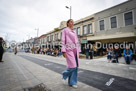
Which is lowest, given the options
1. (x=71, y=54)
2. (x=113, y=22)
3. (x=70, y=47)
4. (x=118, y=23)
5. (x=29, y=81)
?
(x=29, y=81)

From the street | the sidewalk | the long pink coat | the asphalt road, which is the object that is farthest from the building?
the sidewalk

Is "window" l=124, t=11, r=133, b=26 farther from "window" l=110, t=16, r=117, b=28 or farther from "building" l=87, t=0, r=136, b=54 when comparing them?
"window" l=110, t=16, r=117, b=28

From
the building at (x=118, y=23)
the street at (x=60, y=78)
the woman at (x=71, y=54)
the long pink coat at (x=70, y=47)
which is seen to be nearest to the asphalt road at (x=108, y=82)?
the street at (x=60, y=78)

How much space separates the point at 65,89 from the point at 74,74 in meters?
0.49

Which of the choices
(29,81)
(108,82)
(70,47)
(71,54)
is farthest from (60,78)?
(108,82)

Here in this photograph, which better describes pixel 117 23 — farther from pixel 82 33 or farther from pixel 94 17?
pixel 82 33

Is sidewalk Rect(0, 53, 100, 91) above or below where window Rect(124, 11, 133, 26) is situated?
below

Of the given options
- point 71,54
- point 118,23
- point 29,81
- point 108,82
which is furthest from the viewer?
point 118,23

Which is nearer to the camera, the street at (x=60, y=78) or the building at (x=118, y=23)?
the street at (x=60, y=78)

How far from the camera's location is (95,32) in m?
16.3

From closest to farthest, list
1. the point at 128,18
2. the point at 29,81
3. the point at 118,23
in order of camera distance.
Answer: the point at 29,81 → the point at 128,18 → the point at 118,23

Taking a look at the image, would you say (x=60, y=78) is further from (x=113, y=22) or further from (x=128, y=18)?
(x=113, y=22)

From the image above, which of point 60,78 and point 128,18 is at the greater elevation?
point 128,18

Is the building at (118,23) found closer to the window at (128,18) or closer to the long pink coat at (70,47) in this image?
the window at (128,18)
